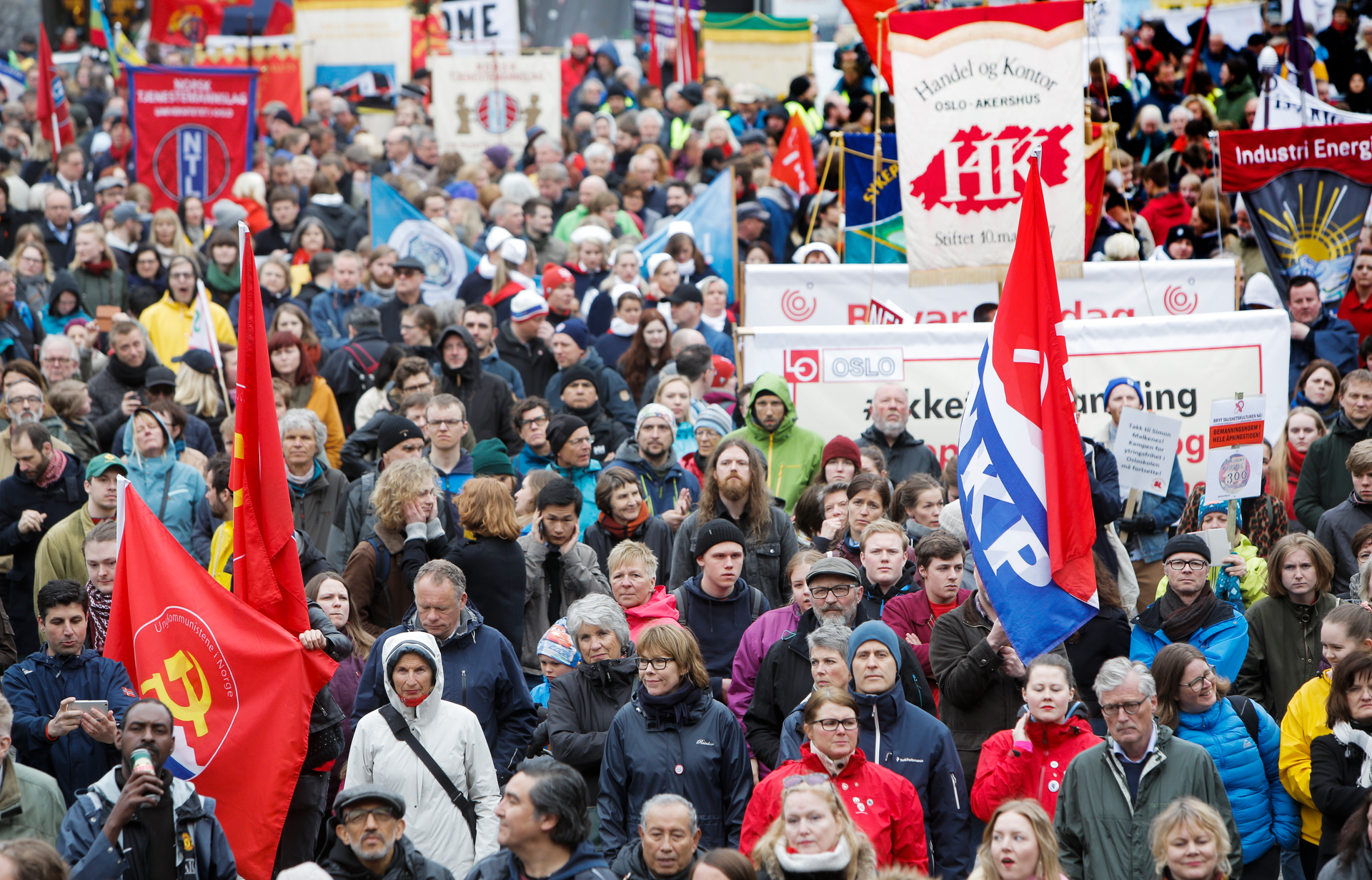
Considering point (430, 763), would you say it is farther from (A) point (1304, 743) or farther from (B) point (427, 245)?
(B) point (427, 245)

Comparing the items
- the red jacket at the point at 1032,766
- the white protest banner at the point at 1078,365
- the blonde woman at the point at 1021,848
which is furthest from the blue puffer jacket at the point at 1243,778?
the white protest banner at the point at 1078,365

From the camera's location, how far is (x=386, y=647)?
664 cm

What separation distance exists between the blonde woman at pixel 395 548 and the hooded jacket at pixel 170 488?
Result: 187 cm

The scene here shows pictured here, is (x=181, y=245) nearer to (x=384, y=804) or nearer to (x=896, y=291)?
(x=896, y=291)

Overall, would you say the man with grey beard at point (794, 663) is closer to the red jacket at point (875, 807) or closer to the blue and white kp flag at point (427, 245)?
the red jacket at point (875, 807)

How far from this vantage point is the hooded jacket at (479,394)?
10773mm

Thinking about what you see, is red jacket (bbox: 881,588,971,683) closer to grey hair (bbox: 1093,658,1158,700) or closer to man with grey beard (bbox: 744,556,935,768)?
man with grey beard (bbox: 744,556,935,768)

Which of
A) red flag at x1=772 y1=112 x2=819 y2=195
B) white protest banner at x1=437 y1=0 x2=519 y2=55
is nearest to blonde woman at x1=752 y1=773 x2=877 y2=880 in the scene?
red flag at x1=772 y1=112 x2=819 y2=195

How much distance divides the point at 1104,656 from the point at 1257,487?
1875 millimetres

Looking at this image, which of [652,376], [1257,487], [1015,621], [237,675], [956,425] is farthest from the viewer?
[652,376]

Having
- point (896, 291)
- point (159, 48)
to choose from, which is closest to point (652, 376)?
point (896, 291)

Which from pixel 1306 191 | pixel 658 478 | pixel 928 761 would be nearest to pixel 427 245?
pixel 658 478

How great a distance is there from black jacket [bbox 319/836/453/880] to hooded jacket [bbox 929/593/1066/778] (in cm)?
225

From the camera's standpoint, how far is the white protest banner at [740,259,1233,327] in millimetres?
11766
